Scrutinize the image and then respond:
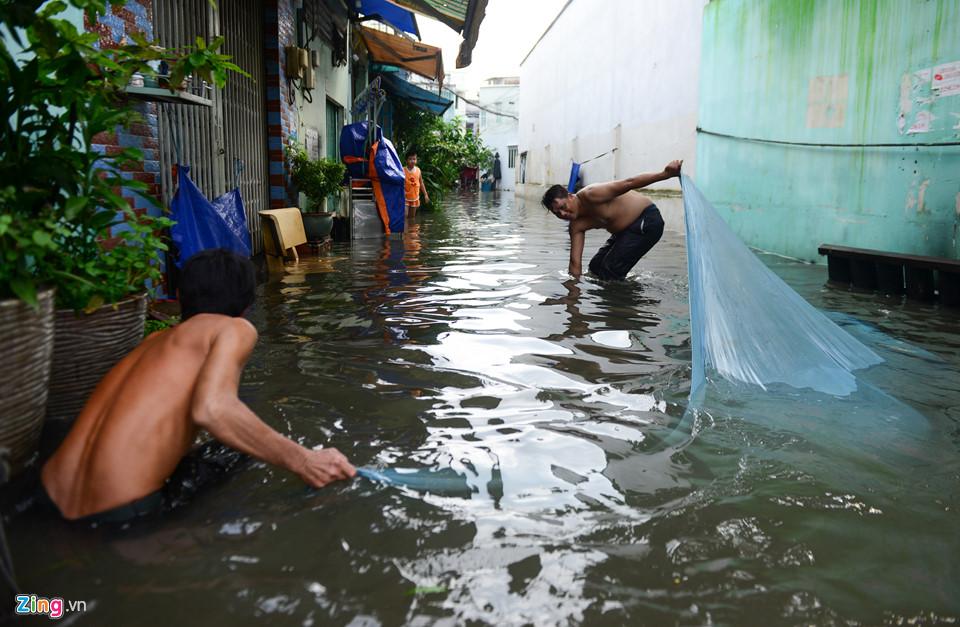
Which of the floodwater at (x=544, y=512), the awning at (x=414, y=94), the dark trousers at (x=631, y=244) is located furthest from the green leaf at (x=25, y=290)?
the awning at (x=414, y=94)

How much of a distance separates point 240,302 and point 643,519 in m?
1.47

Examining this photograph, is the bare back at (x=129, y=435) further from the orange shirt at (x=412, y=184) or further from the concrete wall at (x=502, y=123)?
the concrete wall at (x=502, y=123)

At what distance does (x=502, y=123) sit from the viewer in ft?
152

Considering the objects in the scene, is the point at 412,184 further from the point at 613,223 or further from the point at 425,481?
the point at 425,481

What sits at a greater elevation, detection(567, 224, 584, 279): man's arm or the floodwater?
detection(567, 224, 584, 279): man's arm

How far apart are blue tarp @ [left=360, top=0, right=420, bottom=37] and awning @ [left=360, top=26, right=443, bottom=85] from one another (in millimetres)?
2123

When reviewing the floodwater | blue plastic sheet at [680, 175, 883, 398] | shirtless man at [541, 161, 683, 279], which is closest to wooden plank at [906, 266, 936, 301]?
the floodwater

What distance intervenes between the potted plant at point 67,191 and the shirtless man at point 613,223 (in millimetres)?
4230

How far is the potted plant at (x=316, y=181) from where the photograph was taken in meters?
8.79

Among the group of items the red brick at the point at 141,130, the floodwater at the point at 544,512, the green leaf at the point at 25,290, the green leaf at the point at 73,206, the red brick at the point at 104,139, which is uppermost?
the red brick at the point at 141,130

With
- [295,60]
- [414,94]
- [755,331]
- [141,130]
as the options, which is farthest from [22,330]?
[414,94]

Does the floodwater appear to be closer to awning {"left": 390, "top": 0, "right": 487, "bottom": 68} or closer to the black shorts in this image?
the black shorts

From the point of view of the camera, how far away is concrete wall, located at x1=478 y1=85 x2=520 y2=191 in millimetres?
43875

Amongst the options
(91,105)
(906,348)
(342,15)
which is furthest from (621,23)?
(91,105)
